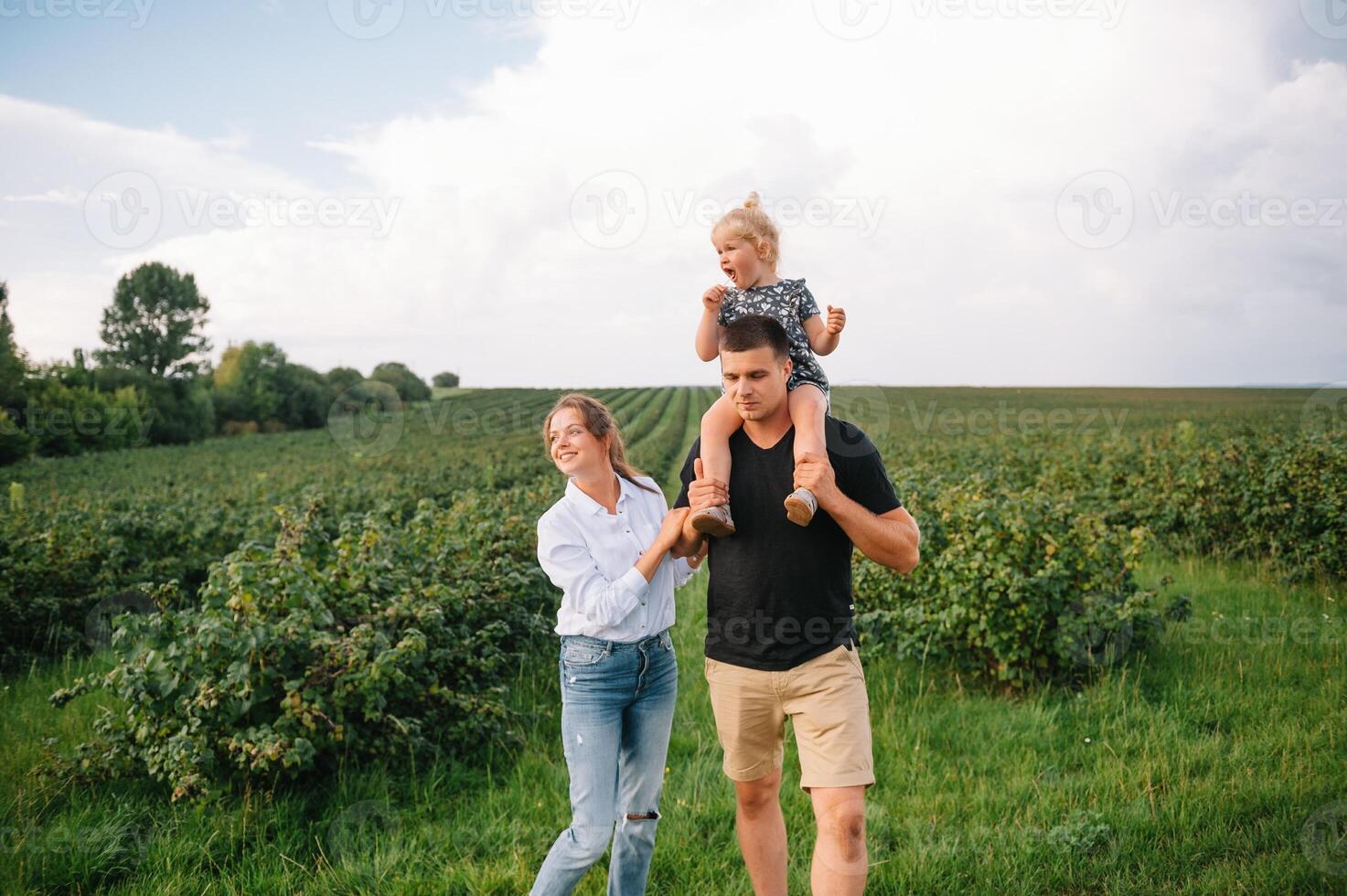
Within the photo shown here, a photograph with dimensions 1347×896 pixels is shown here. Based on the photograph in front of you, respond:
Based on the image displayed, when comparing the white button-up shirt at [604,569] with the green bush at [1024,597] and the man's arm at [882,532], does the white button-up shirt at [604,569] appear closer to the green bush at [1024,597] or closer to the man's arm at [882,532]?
the man's arm at [882,532]

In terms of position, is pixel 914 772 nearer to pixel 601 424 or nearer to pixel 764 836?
pixel 764 836

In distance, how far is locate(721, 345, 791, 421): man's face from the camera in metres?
2.73

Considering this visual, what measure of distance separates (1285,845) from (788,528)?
2739mm

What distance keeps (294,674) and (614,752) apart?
2168 mm

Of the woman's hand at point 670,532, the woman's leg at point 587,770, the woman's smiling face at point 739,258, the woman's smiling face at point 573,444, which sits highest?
the woman's smiling face at point 739,258

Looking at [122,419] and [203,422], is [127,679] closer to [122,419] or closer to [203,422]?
[122,419]

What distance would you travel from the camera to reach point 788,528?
279 cm

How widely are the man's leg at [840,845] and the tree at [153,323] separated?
275 feet

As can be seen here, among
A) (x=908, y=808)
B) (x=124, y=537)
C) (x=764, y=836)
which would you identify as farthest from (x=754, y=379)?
(x=124, y=537)

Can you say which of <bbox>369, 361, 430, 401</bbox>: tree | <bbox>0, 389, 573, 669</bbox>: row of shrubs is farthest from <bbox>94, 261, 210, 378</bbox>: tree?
<bbox>0, 389, 573, 669</bbox>: row of shrubs

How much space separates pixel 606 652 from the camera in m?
2.71

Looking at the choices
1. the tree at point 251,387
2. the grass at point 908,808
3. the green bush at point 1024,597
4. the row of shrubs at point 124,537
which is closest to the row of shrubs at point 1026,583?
the green bush at point 1024,597

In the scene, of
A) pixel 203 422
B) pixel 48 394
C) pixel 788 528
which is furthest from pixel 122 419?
pixel 788 528

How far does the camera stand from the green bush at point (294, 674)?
148 inches
